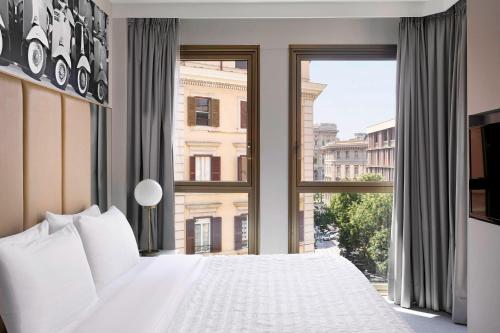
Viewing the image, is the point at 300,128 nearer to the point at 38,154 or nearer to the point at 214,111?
the point at 214,111

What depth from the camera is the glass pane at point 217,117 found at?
380 centimetres

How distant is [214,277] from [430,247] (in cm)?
209

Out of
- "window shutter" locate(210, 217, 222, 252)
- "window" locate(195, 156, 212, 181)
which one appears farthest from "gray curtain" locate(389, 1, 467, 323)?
"window" locate(195, 156, 212, 181)

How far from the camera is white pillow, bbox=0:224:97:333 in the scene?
153 cm

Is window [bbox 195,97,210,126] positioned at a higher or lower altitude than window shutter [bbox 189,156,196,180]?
higher

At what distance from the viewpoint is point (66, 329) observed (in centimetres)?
167

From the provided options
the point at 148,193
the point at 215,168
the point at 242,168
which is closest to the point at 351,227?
the point at 242,168

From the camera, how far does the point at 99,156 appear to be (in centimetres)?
328

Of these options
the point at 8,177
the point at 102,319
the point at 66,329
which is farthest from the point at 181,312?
the point at 8,177

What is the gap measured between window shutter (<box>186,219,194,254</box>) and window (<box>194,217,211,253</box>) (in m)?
0.03

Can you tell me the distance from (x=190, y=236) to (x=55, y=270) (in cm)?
213

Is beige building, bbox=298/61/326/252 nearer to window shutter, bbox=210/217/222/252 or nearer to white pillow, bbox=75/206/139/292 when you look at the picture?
window shutter, bbox=210/217/222/252

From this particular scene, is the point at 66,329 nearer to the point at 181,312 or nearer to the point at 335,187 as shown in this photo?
the point at 181,312

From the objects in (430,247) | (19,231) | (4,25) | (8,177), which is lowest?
(430,247)
